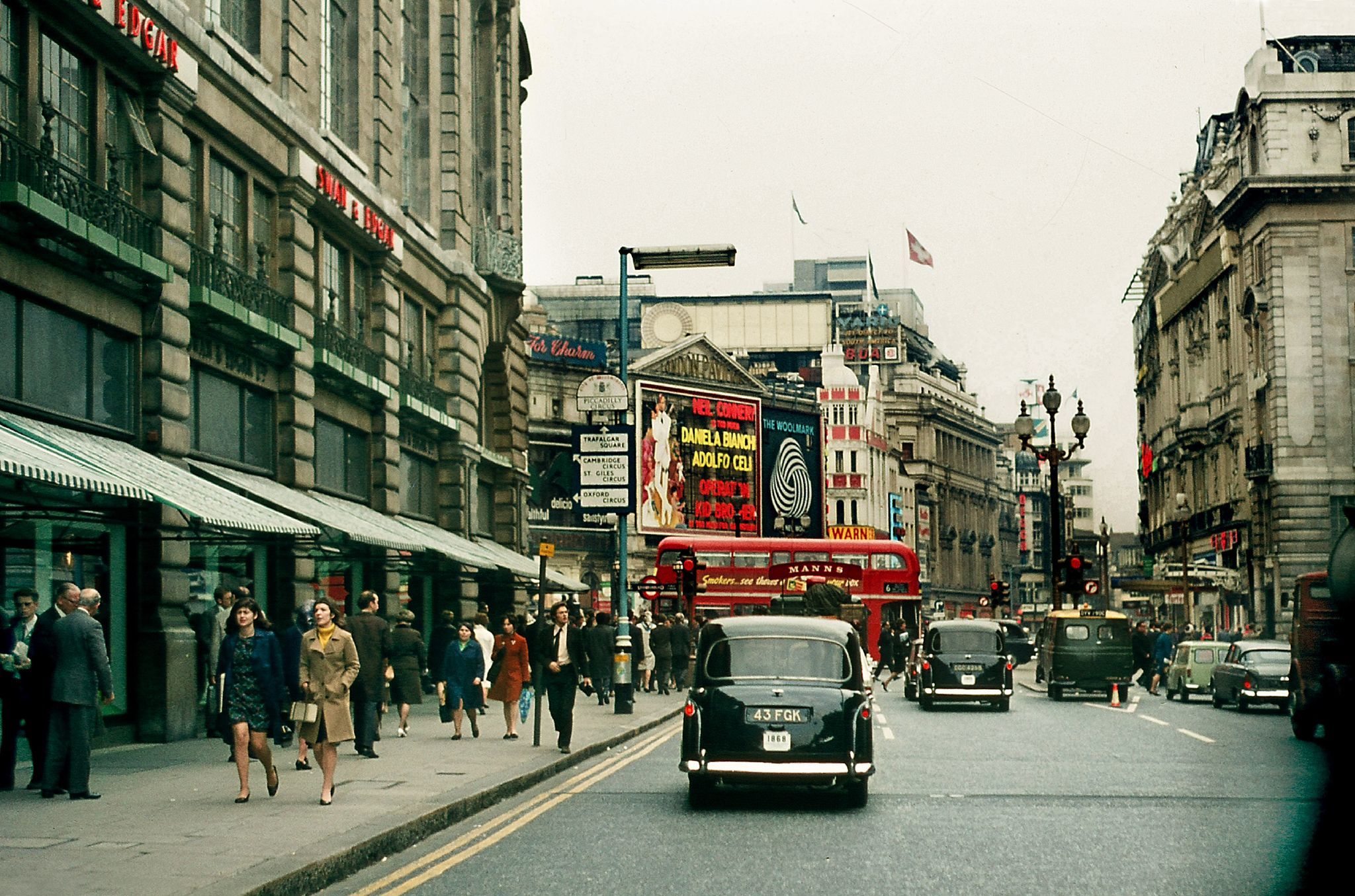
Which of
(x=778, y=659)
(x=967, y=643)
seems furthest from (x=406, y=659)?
(x=967, y=643)

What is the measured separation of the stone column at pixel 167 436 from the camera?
68.8 feet

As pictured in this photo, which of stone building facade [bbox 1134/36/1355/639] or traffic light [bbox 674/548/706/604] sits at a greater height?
stone building facade [bbox 1134/36/1355/639]

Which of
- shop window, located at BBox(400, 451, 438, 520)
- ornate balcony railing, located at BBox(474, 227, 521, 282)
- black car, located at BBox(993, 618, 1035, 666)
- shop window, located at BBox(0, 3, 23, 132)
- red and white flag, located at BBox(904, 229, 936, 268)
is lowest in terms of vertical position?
black car, located at BBox(993, 618, 1035, 666)

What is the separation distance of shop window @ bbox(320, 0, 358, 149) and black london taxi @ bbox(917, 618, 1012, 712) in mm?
14545

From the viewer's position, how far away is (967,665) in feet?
112

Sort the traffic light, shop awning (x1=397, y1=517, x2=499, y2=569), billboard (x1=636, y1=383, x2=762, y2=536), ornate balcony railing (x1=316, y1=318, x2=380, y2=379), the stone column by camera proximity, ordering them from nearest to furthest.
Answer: the stone column
ornate balcony railing (x1=316, y1=318, x2=380, y2=379)
shop awning (x1=397, y1=517, x2=499, y2=569)
the traffic light
billboard (x1=636, y1=383, x2=762, y2=536)

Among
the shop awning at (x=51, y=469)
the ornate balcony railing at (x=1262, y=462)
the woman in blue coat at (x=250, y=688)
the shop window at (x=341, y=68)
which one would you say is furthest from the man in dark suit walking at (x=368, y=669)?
the ornate balcony railing at (x=1262, y=462)

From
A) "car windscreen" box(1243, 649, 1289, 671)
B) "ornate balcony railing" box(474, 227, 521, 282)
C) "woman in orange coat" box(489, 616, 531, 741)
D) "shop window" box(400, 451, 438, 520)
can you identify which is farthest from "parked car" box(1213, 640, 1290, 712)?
"ornate balcony railing" box(474, 227, 521, 282)

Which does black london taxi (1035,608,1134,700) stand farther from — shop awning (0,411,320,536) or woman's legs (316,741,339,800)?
woman's legs (316,741,339,800)

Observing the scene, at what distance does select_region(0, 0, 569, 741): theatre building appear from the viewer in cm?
1877

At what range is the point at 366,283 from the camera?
34.1 m

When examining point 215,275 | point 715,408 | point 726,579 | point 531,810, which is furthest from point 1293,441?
point 531,810

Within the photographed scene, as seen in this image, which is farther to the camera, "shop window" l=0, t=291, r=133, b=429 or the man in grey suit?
"shop window" l=0, t=291, r=133, b=429

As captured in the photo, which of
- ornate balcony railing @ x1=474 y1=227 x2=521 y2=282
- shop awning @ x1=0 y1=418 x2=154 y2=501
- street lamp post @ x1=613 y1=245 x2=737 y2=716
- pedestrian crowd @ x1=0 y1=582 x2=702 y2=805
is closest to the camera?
shop awning @ x1=0 y1=418 x2=154 y2=501
